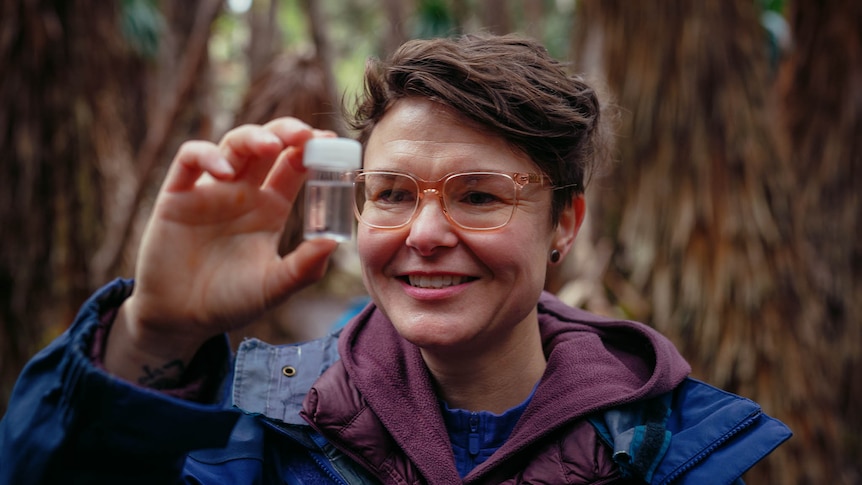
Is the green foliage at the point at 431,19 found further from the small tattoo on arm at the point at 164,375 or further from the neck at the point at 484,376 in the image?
the small tattoo on arm at the point at 164,375

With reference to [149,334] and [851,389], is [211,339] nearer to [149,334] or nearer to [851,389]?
[149,334]

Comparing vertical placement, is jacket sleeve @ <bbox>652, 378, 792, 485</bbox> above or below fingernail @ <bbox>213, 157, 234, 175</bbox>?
below

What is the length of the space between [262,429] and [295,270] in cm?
41

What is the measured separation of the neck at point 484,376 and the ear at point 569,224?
27 centimetres

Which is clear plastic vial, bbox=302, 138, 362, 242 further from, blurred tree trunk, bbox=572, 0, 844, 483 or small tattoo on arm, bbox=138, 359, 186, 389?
blurred tree trunk, bbox=572, 0, 844, 483

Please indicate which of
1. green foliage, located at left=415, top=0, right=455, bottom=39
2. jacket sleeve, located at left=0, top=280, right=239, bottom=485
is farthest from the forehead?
green foliage, located at left=415, top=0, right=455, bottom=39

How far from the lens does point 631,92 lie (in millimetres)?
4566

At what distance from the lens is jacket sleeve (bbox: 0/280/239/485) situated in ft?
5.24

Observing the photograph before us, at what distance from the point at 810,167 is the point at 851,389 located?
156cm

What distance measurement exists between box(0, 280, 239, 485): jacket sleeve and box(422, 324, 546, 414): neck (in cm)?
59

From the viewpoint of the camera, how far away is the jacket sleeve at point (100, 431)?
5.24 feet

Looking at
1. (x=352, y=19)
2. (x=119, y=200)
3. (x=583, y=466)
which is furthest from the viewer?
(x=352, y=19)

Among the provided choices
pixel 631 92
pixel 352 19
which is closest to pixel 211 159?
pixel 631 92

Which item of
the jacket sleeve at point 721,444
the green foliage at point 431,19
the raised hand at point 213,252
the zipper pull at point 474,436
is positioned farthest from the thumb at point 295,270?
the green foliage at point 431,19
